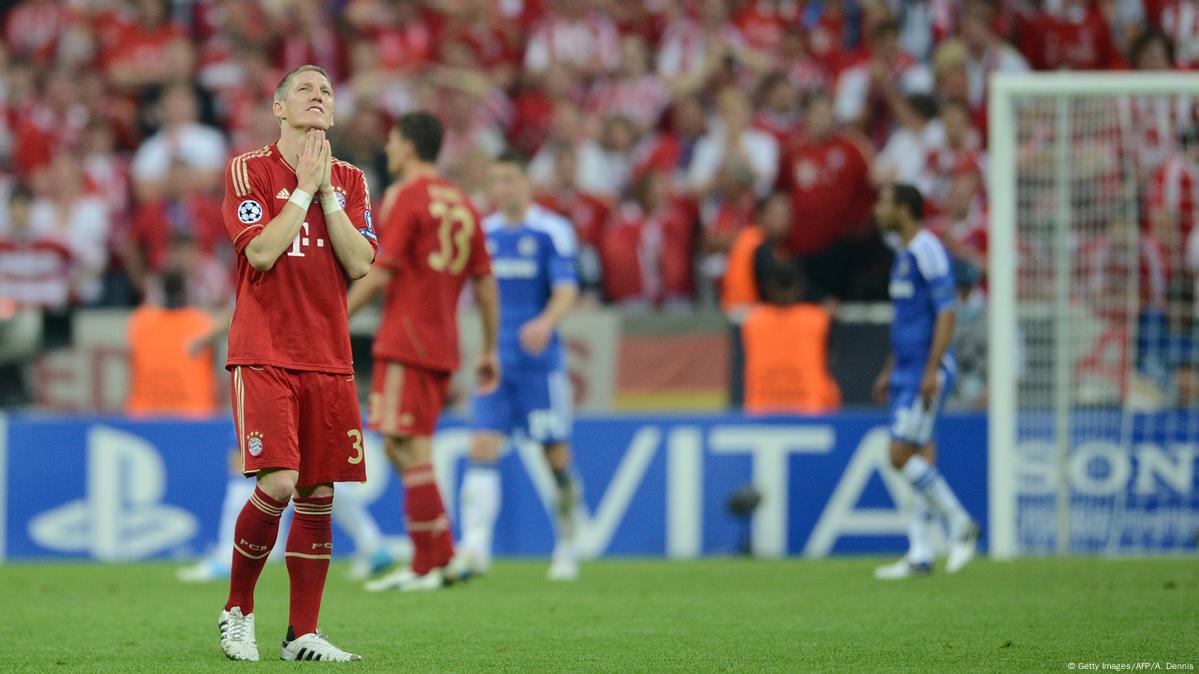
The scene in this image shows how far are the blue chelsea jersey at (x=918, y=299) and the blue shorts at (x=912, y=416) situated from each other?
0.07m

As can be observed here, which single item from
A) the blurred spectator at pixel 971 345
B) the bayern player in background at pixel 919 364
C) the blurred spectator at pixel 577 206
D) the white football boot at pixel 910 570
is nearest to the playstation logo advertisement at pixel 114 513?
the blurred spectator at pixel 577 206

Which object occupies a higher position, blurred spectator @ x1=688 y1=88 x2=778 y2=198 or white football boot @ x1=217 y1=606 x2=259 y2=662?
blurred spectator @ x1=688 y1=88 x2=778 y2=198

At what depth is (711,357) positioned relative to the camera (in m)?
14.1

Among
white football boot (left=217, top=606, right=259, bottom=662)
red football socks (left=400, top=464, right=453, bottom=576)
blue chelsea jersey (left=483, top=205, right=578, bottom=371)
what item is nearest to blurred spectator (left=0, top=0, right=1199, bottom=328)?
blue chelsea jersey (left=483, top=205, right=578, bottom=371)

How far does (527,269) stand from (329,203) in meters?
4.52

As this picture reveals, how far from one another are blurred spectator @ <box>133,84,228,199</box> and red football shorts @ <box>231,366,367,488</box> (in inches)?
404

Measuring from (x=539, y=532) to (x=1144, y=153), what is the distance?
17.2 ft

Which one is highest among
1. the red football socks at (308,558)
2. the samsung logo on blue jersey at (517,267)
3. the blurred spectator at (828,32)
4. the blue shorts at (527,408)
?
the blurred spectator at (828,32)

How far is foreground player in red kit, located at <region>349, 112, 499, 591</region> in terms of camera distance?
9516mm

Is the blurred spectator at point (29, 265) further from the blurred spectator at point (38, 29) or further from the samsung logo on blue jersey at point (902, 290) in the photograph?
the samsung logo on blue jersey at point (902, 290)

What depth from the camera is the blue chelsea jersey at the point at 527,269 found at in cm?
1073

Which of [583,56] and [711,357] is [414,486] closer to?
[711,357]

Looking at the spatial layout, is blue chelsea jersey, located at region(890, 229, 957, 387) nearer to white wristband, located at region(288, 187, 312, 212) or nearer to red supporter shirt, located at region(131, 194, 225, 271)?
white wristband, located at region(288, 187, 312, 212)

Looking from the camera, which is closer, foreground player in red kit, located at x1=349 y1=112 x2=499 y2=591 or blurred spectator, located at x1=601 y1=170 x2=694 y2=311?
foreground player in red kit, located at x1=349 y1=112 x2=499 y2=591
